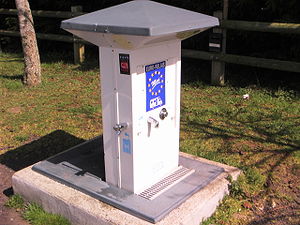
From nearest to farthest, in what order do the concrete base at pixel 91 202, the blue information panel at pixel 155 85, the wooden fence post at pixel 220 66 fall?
the concrete base at pixel 91 202
the blue information panel at pixel 155 85
the wooden fence post at pixel 220 66

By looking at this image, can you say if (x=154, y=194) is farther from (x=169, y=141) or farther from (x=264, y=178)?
(x=264, y=178)

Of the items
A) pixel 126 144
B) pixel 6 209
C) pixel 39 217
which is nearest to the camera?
pixel 126 144

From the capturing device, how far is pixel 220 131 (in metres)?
5.36

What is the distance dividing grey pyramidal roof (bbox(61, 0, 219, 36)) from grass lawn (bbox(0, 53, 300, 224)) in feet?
5.71

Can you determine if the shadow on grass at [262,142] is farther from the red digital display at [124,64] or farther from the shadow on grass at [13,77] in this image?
the shadow on grass at [13,77]

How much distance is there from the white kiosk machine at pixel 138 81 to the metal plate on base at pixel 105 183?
6.1 inches

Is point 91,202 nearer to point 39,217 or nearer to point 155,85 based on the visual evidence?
point 39,217

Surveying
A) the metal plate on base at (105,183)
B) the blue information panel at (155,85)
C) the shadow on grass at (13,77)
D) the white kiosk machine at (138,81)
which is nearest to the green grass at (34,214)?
the metal plate on base at (105,183)

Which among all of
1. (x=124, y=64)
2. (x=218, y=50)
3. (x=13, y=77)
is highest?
(x=124, y=64)

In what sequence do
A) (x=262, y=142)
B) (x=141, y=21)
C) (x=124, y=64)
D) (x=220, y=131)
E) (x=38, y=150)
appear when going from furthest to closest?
(x=220, y=131) → (x=38, y=150) → (x=262, y=142) → (x=124, y=64) → (x=141, y=21)

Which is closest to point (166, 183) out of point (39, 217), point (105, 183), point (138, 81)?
point (105, 183)

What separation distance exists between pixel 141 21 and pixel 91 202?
1.64m

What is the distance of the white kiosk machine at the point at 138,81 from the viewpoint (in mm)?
3111

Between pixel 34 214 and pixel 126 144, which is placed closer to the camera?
pixel 126 144
